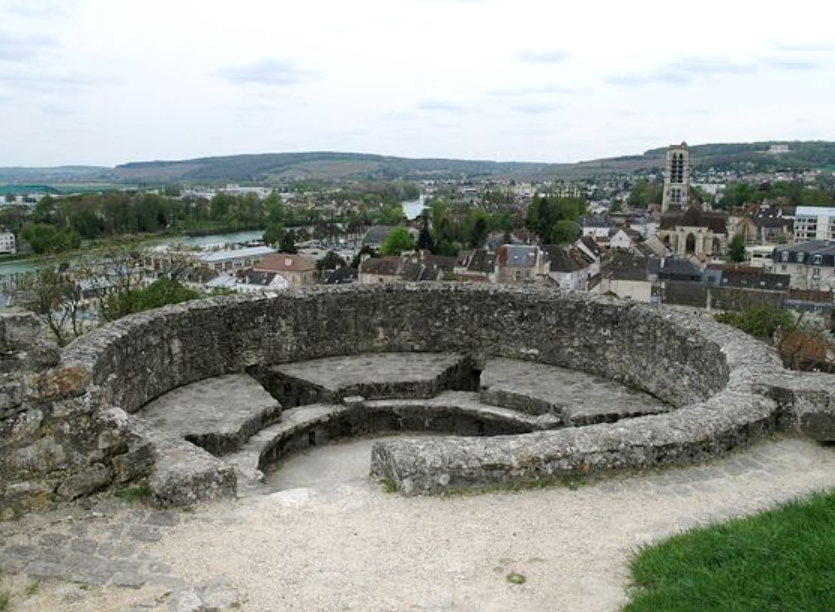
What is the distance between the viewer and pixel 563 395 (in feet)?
33.1

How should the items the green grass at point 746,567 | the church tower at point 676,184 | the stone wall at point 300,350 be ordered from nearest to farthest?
1. the green grass at point 746,567
2. the stone wall at point 300,350
3. the church tower at point 676,184

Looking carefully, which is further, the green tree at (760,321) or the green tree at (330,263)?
the green tree at (330,263)

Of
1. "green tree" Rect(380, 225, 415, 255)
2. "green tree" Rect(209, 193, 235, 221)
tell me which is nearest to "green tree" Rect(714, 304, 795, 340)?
"green tree" Rect(380, 225, 415, 255)

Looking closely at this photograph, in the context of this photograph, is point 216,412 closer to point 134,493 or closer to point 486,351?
point 134,493

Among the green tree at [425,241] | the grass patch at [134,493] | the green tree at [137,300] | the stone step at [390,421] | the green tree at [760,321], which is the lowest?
the green tree at [425,241]

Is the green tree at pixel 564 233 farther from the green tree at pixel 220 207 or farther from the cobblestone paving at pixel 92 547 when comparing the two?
the cobblestone paving at pixel 92 547

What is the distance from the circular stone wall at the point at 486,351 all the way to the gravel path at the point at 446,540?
0.91 ft

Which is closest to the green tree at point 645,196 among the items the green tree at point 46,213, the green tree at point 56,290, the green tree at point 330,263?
the green tree at point 330,263

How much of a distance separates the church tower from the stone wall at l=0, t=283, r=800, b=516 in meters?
133

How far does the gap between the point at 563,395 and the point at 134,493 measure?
229 inches

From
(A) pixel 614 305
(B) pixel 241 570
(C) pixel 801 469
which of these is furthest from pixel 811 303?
(B) pixel 241 570

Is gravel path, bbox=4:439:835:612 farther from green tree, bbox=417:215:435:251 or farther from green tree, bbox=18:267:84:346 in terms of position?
green tree, bbox=417:215:435:251

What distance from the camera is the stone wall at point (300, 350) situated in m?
5.55

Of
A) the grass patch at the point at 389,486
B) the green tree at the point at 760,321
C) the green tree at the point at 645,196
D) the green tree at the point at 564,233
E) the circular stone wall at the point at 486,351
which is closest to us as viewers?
the grass patch at the point at 389,486
